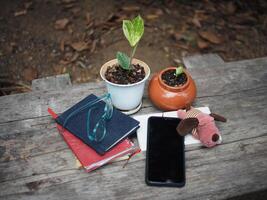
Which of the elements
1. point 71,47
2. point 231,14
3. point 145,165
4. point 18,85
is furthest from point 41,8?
point 145,165

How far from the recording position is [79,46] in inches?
104

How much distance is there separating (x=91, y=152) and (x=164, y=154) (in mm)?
248

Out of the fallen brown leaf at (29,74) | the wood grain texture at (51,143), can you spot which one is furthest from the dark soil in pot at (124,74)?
the fallen brown leaf at (29,74)

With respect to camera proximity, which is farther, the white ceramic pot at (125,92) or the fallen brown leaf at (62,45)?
the fallen brown leaf at (62,45)

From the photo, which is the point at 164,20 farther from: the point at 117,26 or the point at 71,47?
the point at 71,47

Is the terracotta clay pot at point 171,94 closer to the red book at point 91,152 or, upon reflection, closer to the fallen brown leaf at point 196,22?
the red book at point 91,152

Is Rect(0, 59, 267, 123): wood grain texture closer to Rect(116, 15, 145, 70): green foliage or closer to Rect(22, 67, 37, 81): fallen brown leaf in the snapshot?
Rect(116, 15, 145, 70): green foliage

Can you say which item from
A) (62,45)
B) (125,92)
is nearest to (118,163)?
(125,92)

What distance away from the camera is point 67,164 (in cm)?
117

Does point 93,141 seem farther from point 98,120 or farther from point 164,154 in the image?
point 164,154

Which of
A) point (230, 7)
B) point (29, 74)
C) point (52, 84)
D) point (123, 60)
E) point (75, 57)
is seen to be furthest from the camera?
point (230, 7)

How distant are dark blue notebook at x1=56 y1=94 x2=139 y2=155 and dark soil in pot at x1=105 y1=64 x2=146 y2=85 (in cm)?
12

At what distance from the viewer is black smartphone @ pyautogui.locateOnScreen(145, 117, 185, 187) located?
3.59 ft

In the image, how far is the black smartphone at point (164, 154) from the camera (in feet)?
3.59
